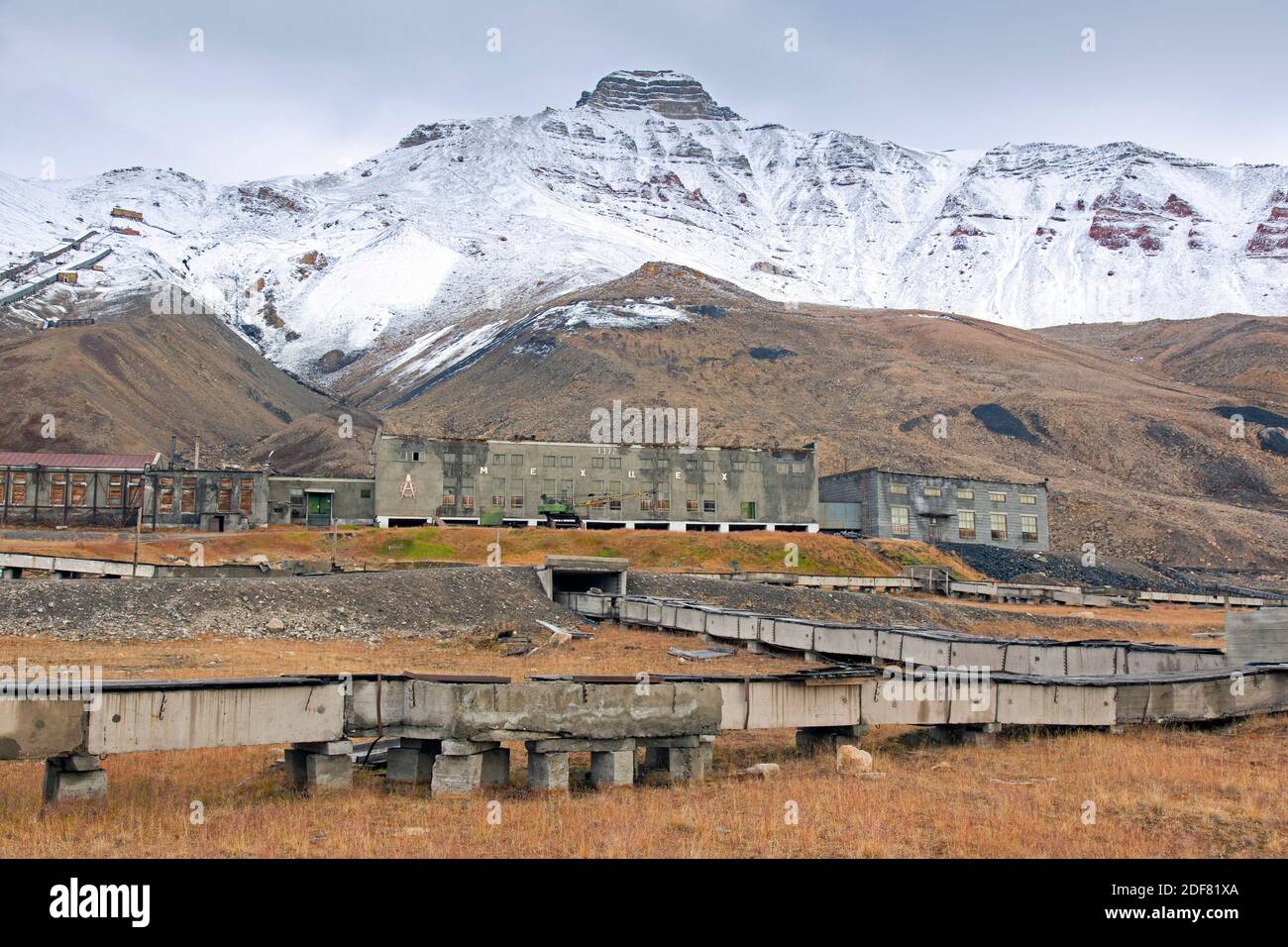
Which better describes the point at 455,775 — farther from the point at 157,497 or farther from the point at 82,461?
the point at 82,461

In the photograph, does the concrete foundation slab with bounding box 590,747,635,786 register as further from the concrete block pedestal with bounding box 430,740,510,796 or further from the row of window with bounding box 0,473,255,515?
the row of window with bounding box 0,473,255,515

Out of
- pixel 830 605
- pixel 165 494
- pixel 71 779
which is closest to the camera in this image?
pixel 71 779

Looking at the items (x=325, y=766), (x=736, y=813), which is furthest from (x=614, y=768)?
(x=325, y=766)

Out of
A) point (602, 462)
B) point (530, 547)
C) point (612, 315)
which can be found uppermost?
point (612, 315)

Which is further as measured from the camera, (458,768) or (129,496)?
(129,496)

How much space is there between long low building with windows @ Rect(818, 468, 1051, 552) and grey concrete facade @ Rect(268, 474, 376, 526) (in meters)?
34.0

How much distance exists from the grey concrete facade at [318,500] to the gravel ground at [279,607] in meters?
40.7

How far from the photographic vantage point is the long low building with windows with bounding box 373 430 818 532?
78625 millimetres

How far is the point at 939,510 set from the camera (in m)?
84.4

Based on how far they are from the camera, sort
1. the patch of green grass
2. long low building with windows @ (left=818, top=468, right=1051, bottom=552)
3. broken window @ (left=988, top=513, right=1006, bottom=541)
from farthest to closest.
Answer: broken window @ (left=988, top=513, right=1006, bottom=541), long low building with windows @ (left=818, top=468, right=1051, bottom=552), the patch of green grass

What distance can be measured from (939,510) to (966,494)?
2838mm

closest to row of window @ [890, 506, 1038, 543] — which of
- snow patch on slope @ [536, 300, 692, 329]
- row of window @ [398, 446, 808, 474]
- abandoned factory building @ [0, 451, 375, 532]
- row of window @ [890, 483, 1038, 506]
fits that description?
row of window @ [890, 483, 1038, 506]

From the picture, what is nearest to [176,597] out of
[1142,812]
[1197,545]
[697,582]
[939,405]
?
[697,582]

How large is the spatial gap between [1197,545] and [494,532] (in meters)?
69.1
